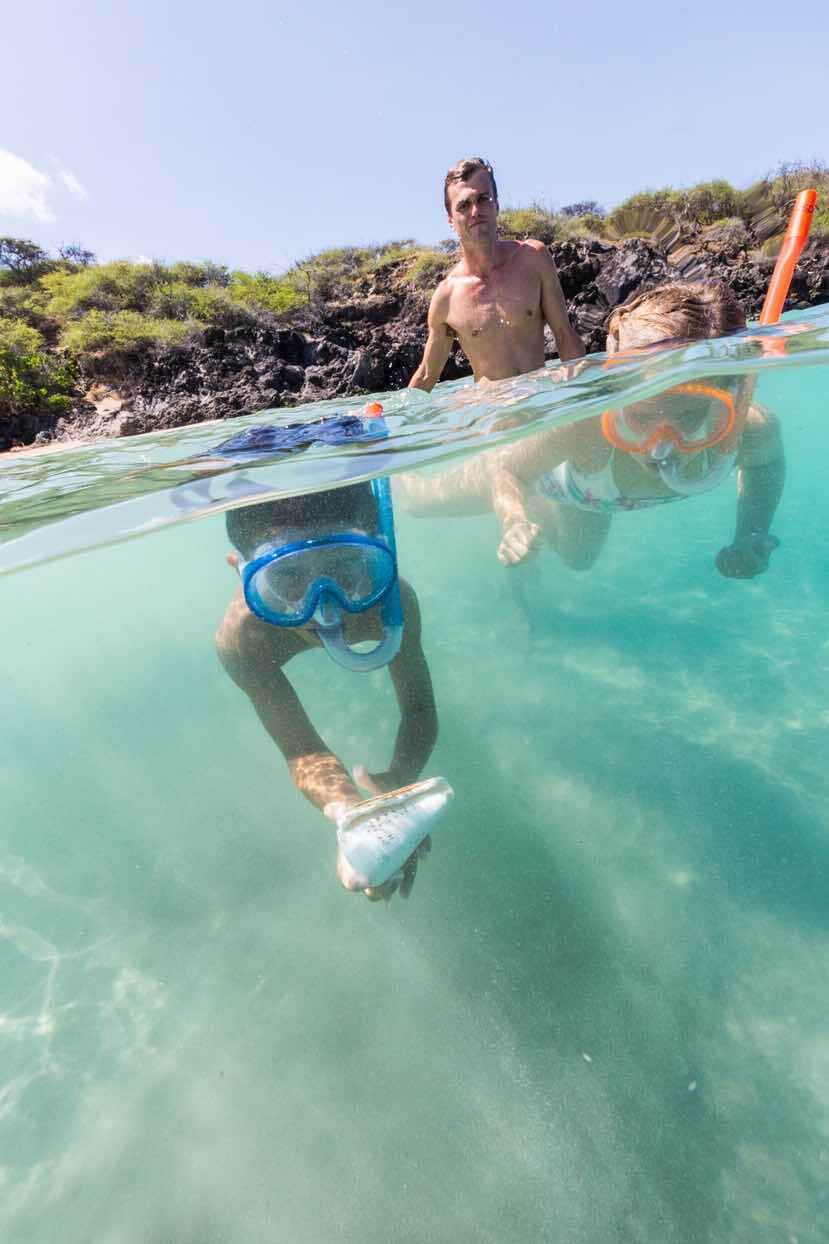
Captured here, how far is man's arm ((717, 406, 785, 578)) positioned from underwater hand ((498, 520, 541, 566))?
2932 millimetres

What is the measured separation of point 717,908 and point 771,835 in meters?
0.79

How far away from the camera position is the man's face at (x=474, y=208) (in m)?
5.35

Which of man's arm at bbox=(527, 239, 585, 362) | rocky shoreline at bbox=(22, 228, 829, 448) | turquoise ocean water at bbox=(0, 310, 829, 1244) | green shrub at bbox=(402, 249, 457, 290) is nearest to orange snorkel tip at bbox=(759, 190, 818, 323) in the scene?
turquoise ocean water at bbox=(0, 310, 829, 1244)

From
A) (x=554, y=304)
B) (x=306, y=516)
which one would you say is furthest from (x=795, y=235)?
(x=306, y=516)

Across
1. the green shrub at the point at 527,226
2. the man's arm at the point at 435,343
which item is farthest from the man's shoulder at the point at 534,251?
the green shrub at the point at 527,226

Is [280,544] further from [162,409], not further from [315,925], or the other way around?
[162,409]

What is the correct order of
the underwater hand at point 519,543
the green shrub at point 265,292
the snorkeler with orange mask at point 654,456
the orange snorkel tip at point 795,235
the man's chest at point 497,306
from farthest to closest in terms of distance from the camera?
Result: the green shrub at point 265,292 < the man's chest at point 497,306 < the snorkeler with orange mask at point 654,456 < the orange snorkel tip at point 795,235 < the underwater hand at point 519,543

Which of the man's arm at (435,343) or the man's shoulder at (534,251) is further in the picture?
the man's arm at (435,343)

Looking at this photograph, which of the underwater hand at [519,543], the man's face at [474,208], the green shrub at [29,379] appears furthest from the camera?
the green shrub at [29,379]

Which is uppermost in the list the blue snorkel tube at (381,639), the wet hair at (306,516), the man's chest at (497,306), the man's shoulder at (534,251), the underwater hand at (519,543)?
the man's shoulder at (534,251)

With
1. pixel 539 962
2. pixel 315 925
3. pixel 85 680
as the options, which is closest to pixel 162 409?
pixel 85 680

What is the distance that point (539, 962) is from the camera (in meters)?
3.06

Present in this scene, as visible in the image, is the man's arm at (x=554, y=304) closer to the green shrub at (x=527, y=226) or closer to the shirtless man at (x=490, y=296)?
the shirtless man at (x=490, y=296)

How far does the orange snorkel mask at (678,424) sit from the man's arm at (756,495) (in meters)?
0.38
